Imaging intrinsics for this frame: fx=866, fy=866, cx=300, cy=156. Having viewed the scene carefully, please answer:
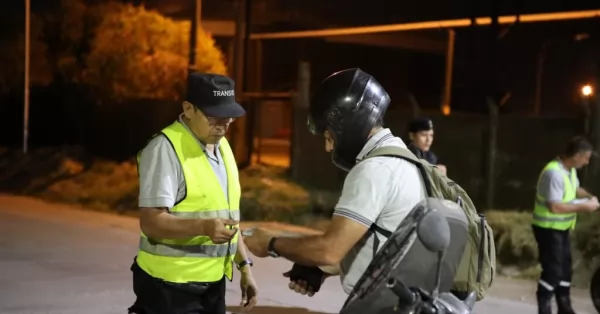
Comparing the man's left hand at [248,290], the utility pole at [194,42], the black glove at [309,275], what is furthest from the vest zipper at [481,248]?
the utility pole at [194,42]

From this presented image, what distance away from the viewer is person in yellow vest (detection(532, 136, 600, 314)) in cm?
708

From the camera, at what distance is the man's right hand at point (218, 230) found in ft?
11.7

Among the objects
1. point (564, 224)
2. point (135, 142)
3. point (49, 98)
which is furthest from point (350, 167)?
point (49, 98)

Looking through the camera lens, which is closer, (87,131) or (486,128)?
(486,128)

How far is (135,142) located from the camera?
840 inches

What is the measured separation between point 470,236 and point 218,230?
109cm

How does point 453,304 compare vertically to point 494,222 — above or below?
above

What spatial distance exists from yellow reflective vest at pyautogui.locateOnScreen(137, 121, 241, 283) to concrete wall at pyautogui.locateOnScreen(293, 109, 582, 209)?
8.20 metres

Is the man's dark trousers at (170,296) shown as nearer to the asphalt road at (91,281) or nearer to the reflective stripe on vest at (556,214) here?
the asphalt road at (91,281)

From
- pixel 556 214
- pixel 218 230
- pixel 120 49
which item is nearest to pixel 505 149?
pixel 556 214

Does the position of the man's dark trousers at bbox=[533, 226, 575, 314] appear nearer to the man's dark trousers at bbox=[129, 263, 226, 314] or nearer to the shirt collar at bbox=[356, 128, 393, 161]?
the man's dark trousers at bbox=[129, 263, 226, 314]

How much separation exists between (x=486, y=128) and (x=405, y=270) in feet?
32.7

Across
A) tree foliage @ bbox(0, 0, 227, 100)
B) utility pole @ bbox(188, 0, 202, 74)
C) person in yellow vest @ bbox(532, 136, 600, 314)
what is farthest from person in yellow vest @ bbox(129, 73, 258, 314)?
tree foliage @ bbox(0, 0, 227, 100)

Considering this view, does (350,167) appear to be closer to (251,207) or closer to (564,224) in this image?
(564,224)
